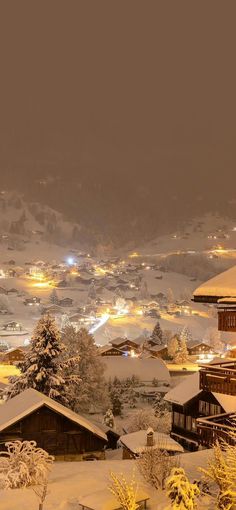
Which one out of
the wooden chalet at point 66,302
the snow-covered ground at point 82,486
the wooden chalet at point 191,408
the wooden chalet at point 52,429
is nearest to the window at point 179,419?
the wooden chalet at point 191,408

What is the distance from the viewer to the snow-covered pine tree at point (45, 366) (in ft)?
104

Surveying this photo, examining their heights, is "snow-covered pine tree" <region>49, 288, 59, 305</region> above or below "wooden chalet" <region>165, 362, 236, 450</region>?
above

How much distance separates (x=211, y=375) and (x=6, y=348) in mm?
80339

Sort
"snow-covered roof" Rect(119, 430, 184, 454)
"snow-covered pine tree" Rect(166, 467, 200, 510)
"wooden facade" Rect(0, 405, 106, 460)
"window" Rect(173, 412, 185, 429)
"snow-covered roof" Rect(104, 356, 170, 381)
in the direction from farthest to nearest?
"snow-covered roof" Rect(104, 356, 170, 381)
"window" Rect(173, 412, 185, 429)
"wooden facade" Rect(0, 405, 106, 460)
"snow-covered roof" Rect(119, 430, 184, 454)
"snow-covered pine tree" Rect(166, 467, 200, 510)

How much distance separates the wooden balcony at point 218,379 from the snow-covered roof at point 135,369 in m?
51.0

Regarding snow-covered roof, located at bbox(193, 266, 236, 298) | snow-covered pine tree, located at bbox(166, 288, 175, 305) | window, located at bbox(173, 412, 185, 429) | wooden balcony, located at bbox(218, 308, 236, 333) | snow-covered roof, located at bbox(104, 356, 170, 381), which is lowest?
window, located at bbox(173, 412, 185, 429)

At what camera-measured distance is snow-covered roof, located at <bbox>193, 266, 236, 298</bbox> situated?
14.4m

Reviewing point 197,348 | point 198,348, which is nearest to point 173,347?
point 197,348

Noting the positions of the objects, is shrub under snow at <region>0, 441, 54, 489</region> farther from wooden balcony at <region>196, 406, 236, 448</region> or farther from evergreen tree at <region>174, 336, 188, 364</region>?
evergreen tree at <region>174, 336, 188, 364</region>

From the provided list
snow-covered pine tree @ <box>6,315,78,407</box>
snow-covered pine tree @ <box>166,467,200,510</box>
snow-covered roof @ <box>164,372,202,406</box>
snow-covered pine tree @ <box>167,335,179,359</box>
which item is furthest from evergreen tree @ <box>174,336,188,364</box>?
snow-covered pine tree @ <box>166,467,200,510</box>

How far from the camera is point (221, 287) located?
47.9ft

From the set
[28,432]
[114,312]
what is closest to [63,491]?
[28,432]

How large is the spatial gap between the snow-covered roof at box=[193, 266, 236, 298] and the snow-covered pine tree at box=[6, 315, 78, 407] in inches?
725

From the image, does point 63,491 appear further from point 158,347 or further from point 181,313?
point 181,313
